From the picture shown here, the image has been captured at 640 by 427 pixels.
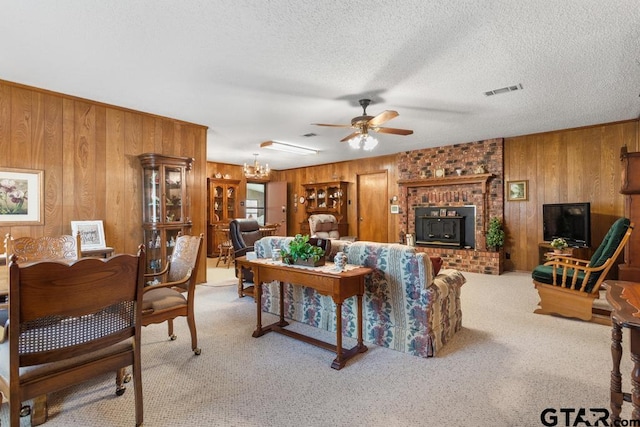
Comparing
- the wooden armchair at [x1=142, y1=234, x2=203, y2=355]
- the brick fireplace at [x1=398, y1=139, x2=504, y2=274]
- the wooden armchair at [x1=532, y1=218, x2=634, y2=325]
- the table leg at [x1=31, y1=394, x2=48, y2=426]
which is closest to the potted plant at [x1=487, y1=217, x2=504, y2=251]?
the brick fireplace at [x1=398, y1=139, x2=504, y2=274]

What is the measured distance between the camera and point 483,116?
4766mm

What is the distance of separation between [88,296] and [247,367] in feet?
4.46

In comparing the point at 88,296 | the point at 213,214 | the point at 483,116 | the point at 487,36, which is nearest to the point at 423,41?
the point at 487,36

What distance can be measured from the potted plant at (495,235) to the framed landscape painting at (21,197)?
6.93 meters

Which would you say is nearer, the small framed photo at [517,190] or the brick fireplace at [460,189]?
the small framed photo at [517,190]

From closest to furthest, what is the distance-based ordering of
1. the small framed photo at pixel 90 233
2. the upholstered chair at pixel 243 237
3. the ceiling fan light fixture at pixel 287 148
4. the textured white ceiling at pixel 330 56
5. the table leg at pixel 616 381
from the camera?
the table leg at pixel 616 381
the textured white ceiling at pixel 330 56
the small framed photo at pixel 90 233
the upholstered chair at pixel 243 237
the ceiling fan light fixture at pixel 287 148

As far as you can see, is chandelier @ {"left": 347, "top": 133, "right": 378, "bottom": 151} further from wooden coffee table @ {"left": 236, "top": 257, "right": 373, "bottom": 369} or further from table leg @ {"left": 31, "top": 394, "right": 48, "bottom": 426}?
table leg @ {"left": 31, "top": 394, "right": 48, "bottom": 426}

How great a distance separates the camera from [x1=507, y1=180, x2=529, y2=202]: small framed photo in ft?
19.8

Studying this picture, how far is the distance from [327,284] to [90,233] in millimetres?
3263

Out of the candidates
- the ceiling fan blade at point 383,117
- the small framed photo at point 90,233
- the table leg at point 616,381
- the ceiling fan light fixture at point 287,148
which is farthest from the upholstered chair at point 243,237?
the table leg at point 616,381

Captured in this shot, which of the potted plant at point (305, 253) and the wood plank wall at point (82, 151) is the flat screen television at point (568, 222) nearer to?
the potted plant at point (305, 253)

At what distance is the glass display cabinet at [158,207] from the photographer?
14.8ft

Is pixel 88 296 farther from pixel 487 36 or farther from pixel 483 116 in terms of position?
pixel 483 116

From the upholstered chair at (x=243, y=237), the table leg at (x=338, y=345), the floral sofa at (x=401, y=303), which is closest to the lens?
the table leg at (x=338, y=345)
